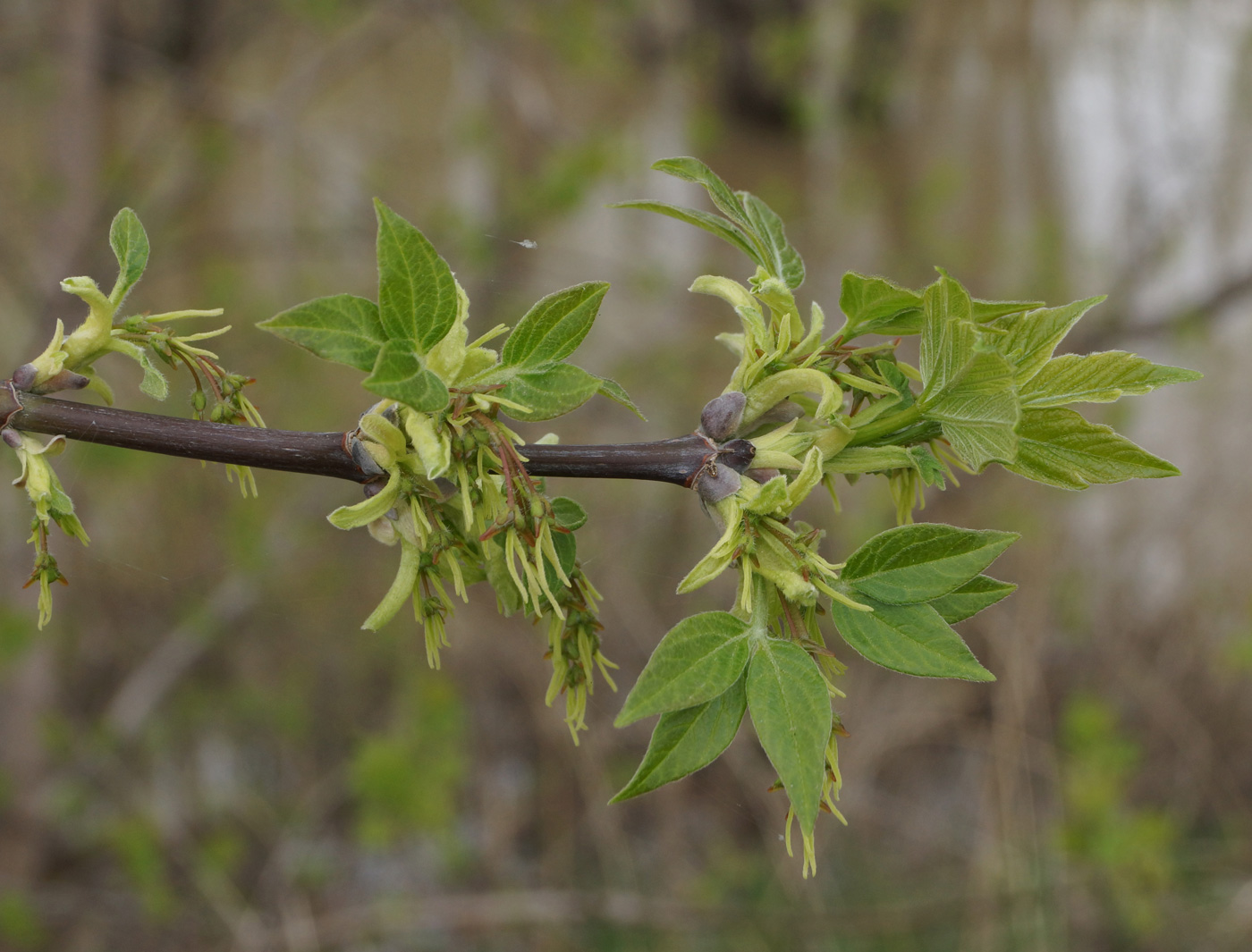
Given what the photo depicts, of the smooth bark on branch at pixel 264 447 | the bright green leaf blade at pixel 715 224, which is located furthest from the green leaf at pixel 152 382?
the bright green leaf blade at pixel 715 224

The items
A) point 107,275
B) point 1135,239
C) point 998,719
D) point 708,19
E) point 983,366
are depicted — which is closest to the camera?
point 983,366

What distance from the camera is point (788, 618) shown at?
47cm

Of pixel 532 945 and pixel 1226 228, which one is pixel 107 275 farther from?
pixel 1226 228

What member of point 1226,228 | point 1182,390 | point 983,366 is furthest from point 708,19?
point 983,366

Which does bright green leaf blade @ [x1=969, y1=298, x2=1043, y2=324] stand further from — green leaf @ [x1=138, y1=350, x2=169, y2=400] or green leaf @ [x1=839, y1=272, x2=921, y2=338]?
green leaf @ [x1=138, y1=350, x2=169, y2=400]

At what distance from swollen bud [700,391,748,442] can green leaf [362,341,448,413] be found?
0.49ft

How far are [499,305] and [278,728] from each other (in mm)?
1597

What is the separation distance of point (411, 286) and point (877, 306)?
0.26 m

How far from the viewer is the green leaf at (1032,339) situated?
464 mm

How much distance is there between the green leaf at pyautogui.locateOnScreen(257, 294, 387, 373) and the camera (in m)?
0.37

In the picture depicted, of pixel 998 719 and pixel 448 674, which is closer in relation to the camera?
pixel 998 719

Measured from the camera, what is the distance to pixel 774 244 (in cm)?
55

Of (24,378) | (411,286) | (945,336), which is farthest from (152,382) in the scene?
(945,336)

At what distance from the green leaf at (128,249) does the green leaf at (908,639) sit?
0.43m
